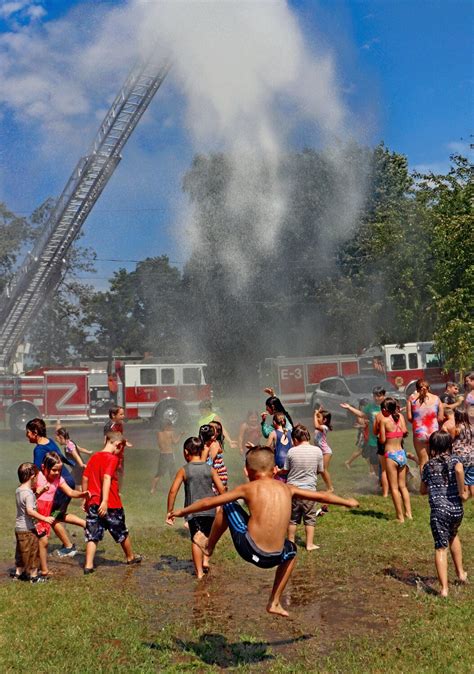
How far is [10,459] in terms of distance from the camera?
23.0 meters

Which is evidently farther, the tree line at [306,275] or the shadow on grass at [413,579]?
the tree line at [306,275]

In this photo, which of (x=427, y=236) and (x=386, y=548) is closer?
(x=386, y=548)

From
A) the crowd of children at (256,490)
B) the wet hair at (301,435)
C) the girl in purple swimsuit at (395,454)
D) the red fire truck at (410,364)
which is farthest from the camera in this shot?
the red fire truck at (410,364)

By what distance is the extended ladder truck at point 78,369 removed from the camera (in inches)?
992

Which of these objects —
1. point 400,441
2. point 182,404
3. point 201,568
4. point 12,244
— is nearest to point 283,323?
point 182,404

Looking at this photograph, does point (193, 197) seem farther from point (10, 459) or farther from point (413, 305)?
point (10, 459)

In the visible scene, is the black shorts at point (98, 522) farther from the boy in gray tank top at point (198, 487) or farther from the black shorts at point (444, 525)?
the black shorts at point (444, 525)

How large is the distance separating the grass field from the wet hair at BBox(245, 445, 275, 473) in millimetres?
1430

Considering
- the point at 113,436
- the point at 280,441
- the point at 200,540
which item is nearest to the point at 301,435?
the point at 280,441

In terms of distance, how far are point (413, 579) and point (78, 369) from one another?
25745mm

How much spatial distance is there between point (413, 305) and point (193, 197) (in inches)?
379

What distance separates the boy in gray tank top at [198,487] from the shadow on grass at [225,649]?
2023 mm

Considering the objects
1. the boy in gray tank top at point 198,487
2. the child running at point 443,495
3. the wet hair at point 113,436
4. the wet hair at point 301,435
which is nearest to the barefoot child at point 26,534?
Result: the wet hair at point 113,436

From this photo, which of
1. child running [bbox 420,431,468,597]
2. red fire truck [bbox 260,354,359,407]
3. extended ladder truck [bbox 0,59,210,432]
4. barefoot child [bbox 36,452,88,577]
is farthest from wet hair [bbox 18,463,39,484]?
red fire truck [bbox 260,354,359,407]
